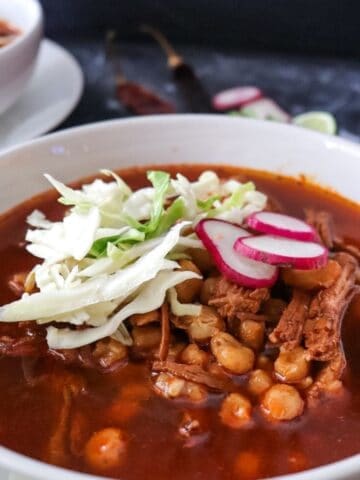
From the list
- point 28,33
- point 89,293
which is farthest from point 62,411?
point 28,33

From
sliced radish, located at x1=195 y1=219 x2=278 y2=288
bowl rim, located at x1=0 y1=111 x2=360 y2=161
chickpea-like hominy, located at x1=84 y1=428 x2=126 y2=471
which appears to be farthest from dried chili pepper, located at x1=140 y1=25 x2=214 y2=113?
chickpea-like hominy, located at x1=84 y1=428 x2=126 y2=471

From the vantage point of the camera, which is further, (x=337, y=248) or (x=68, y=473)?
(x=337, y=248)

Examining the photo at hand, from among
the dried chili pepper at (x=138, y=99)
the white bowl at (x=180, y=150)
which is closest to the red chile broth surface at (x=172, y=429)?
the white bowl at (x=180, y=150)

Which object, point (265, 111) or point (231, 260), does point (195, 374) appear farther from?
point (265, 111)

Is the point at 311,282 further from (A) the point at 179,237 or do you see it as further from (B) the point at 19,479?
(B) the point at 19,479

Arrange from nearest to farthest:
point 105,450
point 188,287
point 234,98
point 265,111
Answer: point 105,450 → point 188,287 → point 265,111 → point 234,98

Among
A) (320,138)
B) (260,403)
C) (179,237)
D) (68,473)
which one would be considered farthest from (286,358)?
(320,138)

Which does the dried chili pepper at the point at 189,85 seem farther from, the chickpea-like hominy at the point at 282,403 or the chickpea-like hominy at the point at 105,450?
the chickpea-like hominy at the point at 105,450
